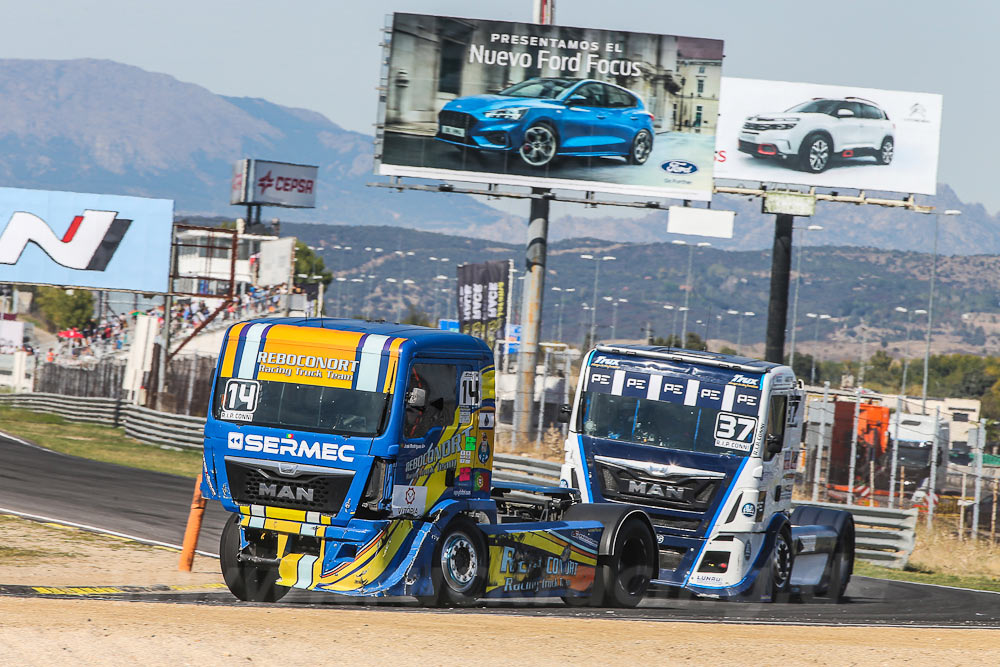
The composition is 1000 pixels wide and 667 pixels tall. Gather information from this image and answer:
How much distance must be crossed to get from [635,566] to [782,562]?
225 cm

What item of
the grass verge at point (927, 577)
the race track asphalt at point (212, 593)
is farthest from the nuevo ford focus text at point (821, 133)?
the race track asphalt at point (212, 593)

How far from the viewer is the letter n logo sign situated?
3722 centimetres

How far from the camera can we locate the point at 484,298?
4634cm

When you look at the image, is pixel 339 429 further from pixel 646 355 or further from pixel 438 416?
pixel 646 355

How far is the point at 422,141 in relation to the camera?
123ft

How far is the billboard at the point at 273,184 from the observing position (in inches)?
3280

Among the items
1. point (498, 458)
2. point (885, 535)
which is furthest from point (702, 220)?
point (885, 535)

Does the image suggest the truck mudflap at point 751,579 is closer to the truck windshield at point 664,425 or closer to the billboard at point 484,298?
the truck windshield at point 664,425

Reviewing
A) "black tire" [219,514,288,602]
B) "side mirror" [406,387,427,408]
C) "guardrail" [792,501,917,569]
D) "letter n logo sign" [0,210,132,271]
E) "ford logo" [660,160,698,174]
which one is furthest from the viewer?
"ford logo" [660,160,698,174]

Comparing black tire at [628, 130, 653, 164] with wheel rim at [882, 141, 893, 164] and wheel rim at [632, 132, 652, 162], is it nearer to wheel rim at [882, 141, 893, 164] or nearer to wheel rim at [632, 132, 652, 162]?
wheel rim at [632, 132, 652, 162]

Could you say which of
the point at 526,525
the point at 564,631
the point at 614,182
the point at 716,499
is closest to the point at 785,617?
the point at 716,499

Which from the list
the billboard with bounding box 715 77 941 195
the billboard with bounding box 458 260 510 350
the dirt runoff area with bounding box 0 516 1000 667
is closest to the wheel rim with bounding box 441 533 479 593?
the dirt runoff area with bounding box 0 516 1000 667

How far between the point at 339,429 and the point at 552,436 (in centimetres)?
2129

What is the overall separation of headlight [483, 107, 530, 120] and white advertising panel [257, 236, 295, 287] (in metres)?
16.8
